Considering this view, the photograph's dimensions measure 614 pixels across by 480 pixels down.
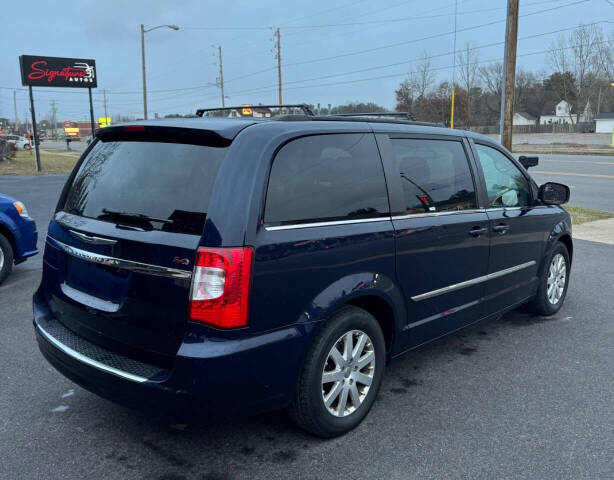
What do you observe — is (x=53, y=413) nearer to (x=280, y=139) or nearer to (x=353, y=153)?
(x=280, y=139)

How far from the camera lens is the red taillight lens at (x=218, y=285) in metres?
2.61

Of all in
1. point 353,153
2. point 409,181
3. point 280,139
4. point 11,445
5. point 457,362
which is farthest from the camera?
point 457,362

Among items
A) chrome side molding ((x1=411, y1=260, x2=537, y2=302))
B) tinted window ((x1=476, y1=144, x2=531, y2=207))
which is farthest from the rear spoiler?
tinted window ((x1=476, y1=144, x2=531, y2=207))

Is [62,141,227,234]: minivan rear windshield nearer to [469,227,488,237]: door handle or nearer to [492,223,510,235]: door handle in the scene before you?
[469,227,488,237]: door handle

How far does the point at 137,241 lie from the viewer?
9.12 feet

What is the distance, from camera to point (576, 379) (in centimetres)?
399

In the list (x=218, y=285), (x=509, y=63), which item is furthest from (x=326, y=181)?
(x=509, y=63)

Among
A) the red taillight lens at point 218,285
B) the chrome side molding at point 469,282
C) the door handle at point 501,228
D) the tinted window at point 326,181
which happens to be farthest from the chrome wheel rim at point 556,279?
the red taillight lens at point 218,285

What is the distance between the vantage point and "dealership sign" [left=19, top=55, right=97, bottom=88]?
83.1 feet

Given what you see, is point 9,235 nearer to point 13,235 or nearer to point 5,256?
point 13,235

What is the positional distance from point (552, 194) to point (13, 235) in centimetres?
575

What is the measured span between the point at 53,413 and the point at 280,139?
223 cm

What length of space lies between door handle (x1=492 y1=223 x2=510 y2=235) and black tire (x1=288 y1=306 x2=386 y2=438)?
1511 millimetres

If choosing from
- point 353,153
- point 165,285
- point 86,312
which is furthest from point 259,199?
point 86,312
